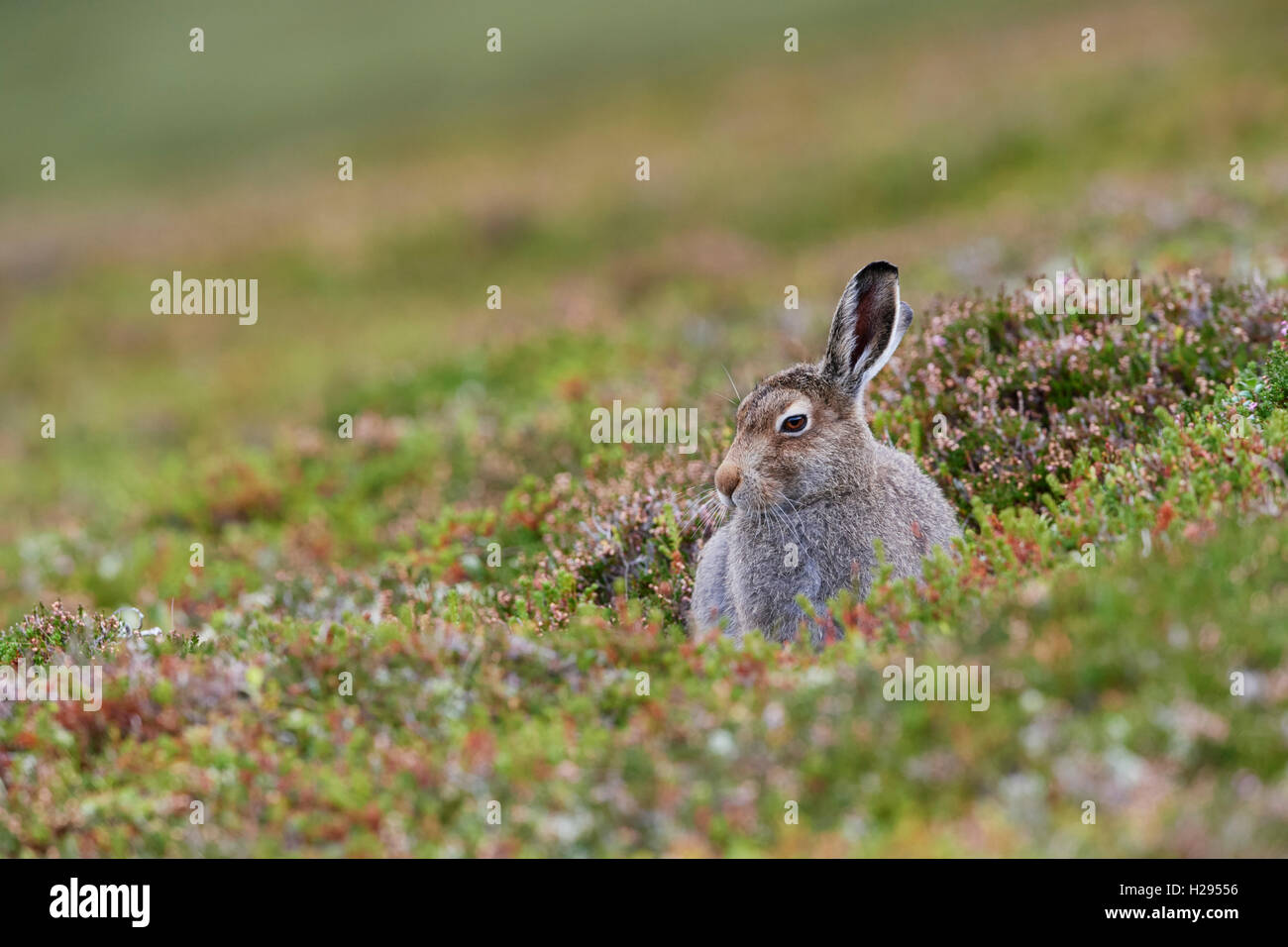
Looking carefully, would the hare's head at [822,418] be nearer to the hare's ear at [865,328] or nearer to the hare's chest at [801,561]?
the hare's ear at [865,328]

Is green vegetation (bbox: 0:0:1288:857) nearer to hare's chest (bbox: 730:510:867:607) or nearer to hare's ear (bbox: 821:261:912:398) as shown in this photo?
hare's chest (bbox: 730:510:867:607)

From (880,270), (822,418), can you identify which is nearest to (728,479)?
(822,418)

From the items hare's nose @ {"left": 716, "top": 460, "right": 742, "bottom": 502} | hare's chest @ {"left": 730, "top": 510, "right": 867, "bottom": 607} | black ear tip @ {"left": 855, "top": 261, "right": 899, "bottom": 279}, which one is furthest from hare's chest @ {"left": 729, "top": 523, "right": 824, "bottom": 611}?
black ear tip @ {"left": 855, "top": 261, "right": 899, "bottom": 279}

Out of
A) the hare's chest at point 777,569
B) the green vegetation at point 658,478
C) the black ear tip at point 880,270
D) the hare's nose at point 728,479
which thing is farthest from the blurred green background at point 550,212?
the black ear tip at point 880,270

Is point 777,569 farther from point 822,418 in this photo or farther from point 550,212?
point 550,212

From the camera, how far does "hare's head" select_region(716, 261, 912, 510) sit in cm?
897

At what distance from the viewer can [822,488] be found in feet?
29.7

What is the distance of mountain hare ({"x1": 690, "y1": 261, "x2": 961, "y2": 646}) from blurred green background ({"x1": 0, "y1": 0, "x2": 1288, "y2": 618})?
5.61m

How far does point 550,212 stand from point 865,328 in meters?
24.7

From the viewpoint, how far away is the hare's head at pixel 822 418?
8969 mm

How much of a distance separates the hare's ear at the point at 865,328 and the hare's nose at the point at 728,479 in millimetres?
1098
